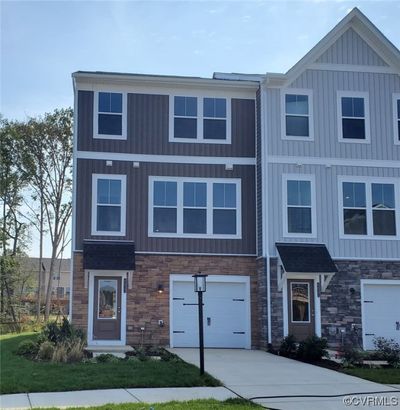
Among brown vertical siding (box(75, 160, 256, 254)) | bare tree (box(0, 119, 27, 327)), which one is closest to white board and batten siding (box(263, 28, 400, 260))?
brown vertical siding (box(75, 160, 256, 254))

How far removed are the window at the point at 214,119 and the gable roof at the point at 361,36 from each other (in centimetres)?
176

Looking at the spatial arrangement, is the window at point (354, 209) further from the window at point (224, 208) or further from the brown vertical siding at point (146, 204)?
the window at point (224, 208)

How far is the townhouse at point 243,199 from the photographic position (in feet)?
56.9

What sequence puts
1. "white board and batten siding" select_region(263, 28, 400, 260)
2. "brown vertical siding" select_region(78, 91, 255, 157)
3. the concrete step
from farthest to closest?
"brown vertical siding" select_region(78, 91, 255, 157) → "white board and batten siding" select_region(263, 28, 400, 260) → the concrete step

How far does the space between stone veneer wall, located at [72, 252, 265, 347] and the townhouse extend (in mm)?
32

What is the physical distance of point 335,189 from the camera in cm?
1792

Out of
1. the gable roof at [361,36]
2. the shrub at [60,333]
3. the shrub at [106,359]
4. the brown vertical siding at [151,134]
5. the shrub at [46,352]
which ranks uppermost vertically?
the gable roof at [361,36]

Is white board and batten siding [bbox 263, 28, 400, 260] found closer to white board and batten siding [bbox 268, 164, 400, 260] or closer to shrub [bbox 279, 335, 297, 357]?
white board and batten siding [bbox 268, 164, 400, 260]

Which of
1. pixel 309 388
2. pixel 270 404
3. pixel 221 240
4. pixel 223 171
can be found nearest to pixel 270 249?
pixel 221 240

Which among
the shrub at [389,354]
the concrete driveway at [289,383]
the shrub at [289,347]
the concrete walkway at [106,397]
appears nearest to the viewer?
the concrete walkway at [106,397]

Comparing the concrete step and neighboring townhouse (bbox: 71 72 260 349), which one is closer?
the concrete step

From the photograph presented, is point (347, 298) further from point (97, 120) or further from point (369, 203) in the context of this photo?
point (97, 120)

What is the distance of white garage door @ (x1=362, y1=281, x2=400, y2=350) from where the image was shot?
17.5 meters

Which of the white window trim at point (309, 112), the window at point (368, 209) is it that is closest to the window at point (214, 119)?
the white window trim at point (309, 112)
